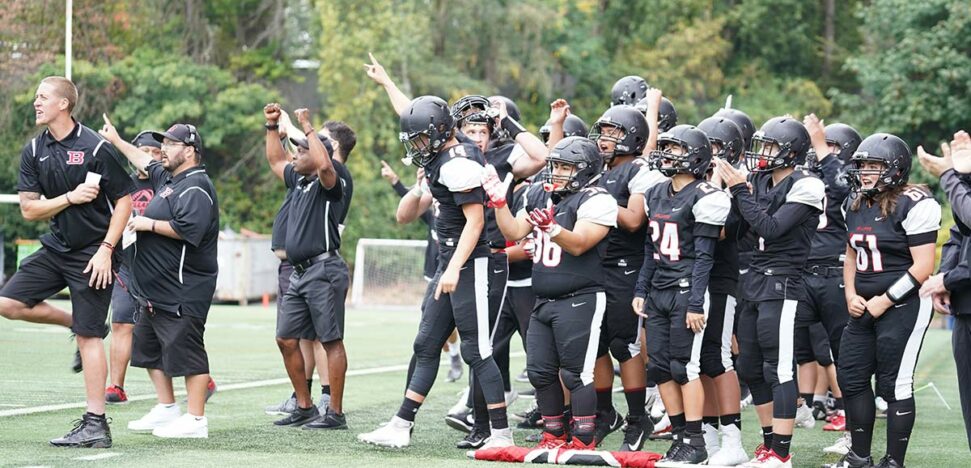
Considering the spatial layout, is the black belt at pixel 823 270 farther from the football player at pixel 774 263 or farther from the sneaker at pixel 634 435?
the sneaker at pixel 634 435

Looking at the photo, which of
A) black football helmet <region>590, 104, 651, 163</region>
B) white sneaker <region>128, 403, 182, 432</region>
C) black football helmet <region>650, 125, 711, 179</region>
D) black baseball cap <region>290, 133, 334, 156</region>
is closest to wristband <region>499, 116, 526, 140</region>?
black football helmet <region>590, 104, 651, 163</region>

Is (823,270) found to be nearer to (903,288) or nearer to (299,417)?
(903,288)

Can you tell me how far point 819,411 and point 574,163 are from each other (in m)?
4.07

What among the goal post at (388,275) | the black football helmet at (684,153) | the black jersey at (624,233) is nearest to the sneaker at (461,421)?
the black jersey at (624,233)

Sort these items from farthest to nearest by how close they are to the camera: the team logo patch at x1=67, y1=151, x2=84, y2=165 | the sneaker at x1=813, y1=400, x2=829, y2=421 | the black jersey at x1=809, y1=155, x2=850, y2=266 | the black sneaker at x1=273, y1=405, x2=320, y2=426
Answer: the sneaker at x1=813, y1=400, x2=829, y2=421
the black jersey at x1=809, y1=155, x2=850, y2=266
the black sneaker at x1=273, y1=405, x2=320, y2=426
the team logo patch at x1=67, y1=151, x2=84, y2=165

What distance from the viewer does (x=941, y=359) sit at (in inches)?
649

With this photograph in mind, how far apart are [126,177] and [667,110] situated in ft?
13.1

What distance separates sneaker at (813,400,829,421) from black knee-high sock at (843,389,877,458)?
277cm

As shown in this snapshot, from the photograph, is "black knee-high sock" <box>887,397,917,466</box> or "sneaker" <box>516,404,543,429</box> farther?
"sneaker" <box>516,404,543,429</box>

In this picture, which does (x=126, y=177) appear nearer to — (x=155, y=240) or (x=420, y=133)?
(x=155, y=240)

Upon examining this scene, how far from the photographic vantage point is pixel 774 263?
7.59 metres

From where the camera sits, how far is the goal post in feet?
84.1

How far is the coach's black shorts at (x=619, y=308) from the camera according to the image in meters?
8.02

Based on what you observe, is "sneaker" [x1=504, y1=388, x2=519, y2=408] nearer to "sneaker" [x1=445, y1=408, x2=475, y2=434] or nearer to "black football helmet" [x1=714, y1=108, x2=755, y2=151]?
"sneaker" [x1=445, y1=408, x2=475, y2=434]
